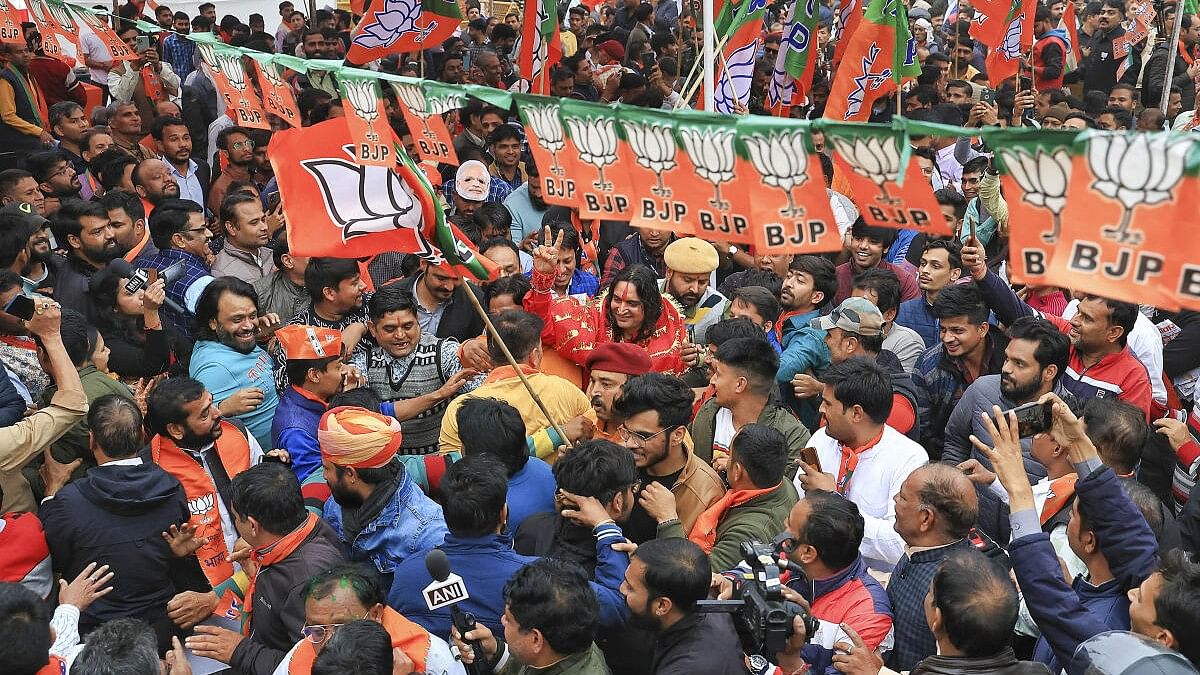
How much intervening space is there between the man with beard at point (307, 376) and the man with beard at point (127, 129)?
4936mm

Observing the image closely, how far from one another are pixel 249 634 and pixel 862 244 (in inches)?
191

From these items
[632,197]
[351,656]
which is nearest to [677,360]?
[632,197]

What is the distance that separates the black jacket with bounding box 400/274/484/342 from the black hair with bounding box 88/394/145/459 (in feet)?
7.46

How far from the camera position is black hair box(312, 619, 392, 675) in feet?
10.5

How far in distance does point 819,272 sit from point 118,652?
440 centimetres

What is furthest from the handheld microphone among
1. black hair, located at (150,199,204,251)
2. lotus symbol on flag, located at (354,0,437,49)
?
lotus symbol on flag, located at (354,0,437,49)

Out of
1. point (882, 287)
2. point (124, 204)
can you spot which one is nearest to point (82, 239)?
point (124, 204)

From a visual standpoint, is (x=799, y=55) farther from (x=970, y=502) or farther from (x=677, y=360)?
(x=970, y=502)

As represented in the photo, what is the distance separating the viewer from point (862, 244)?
24.9ft

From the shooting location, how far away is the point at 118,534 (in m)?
4.41

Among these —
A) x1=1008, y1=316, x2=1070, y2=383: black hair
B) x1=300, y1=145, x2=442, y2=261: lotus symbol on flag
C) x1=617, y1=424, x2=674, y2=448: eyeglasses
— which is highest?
x1=300, y1=145, x2=442, y2=261: lotus symbol on flag

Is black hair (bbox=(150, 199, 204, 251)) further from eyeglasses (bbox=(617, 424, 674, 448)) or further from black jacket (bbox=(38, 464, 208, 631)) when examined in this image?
eyeglasses (bbox=(617, 424, 674, 448))

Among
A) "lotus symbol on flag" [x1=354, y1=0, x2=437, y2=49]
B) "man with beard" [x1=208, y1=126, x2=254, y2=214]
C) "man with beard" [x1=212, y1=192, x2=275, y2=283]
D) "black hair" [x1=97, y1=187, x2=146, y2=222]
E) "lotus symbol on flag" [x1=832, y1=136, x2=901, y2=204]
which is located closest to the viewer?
"lotus symbol on flag" [x1=832, y1=136, x2=901, y2=204]

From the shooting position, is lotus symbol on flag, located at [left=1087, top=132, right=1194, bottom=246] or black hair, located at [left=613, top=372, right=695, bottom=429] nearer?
lotus symbol on flag, located at [left=1087, top=132, right=1194, bottom=246]
